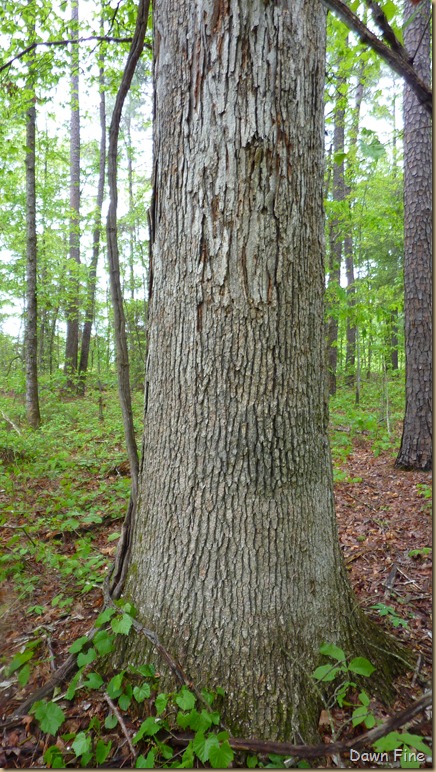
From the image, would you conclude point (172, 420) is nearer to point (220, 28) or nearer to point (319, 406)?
point (319, 406)

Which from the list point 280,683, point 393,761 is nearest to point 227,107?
point 280,683

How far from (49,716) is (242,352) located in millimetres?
1680

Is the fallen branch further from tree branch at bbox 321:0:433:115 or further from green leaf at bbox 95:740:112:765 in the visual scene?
tree branch at bbox 321:0:433:115

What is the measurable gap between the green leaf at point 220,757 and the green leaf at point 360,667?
22.9 inches

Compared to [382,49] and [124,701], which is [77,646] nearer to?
[124,701]

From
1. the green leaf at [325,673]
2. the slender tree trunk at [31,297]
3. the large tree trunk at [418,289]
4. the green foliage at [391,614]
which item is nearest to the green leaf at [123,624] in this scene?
the green leaf at [325,673]

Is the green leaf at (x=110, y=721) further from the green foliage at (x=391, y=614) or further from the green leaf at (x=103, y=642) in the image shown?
the green foliage at (x=391, y=614)

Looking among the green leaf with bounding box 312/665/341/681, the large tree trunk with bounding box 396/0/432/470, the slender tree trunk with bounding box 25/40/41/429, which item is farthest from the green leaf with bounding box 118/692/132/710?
the slender tree trunk with bounding box 25/40/41/429

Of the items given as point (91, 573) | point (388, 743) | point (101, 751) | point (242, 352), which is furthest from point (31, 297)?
point (388, 743)

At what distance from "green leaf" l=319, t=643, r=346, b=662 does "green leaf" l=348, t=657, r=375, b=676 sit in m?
0.04

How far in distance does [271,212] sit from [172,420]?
951 mm

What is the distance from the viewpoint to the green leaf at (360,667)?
5.59 feet

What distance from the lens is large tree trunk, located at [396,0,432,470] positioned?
506 centimetres

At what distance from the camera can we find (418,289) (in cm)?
518
